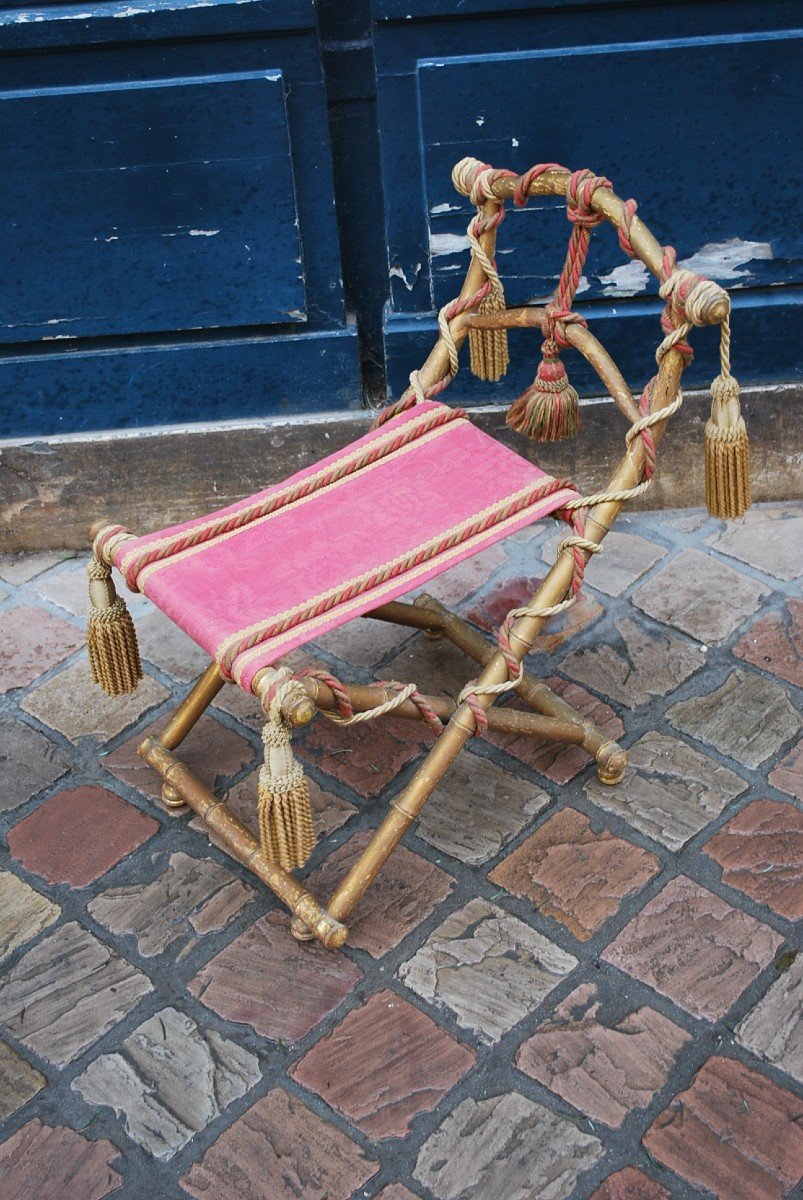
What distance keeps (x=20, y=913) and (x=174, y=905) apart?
0.29 metres

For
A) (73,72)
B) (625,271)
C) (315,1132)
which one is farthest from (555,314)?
(315,1132)

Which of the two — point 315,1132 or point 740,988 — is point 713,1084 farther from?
point 315,1132

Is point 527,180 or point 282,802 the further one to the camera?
point 527,180

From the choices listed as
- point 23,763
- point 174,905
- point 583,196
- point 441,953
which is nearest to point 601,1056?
point 441,953

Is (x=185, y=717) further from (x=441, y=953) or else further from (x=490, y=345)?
(x=490, y=345)

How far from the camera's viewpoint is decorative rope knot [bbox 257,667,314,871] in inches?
82.5

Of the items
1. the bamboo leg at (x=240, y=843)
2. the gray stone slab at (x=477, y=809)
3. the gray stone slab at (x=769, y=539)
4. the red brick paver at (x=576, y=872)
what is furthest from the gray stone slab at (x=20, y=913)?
the gray stone slab at (x=769, y=539)

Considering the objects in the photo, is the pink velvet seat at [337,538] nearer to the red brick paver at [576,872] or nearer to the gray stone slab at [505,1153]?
the red brick paver at [576,872]

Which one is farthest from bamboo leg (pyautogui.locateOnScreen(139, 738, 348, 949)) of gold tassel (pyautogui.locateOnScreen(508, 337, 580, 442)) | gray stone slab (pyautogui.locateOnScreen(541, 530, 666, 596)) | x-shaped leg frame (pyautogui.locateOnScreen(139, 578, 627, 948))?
gray stone slab (pyautogui.locateOnScreen(541, 530, 666, 596))

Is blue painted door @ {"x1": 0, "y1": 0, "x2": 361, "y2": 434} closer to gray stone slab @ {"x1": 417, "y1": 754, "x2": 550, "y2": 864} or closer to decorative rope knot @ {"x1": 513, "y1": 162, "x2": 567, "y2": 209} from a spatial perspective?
decorative rope knot @ {"x1": 513, "y1": 162, "x2": 567, "y2": 209}

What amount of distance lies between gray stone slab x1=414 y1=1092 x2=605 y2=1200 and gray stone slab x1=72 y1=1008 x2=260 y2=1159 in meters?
0.34

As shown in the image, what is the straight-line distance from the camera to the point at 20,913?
8.14 ft

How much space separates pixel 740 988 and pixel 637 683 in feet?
2.63

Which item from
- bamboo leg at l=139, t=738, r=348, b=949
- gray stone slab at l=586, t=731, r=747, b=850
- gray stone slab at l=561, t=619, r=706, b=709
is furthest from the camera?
gray stone slab at l=561, t=619, r=706, b=709
